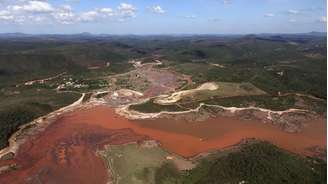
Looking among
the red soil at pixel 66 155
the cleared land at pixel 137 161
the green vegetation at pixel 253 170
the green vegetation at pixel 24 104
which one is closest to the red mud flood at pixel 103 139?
the red soil at pixel 66 155

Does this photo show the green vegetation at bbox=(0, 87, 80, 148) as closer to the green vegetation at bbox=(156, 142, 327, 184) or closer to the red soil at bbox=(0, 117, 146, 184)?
the red soil at bbox=(0, 117, 146, 184)

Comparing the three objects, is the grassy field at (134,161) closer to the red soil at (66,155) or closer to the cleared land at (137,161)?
the cleared land at (137,161)

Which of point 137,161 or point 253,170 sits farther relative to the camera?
point 137,161

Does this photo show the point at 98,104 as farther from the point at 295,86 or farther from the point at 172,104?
the point at 295,86

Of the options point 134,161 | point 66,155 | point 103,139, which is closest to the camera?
point 134,161

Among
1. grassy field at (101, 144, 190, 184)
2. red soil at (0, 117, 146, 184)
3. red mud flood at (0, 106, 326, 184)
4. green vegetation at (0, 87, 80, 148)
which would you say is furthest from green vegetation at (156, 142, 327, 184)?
green vegetation at (0, 87, 80, 148)

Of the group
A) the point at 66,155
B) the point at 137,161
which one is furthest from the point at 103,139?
the point at 137,161

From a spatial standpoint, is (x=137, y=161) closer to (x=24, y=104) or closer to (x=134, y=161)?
(x=134, y=161)
